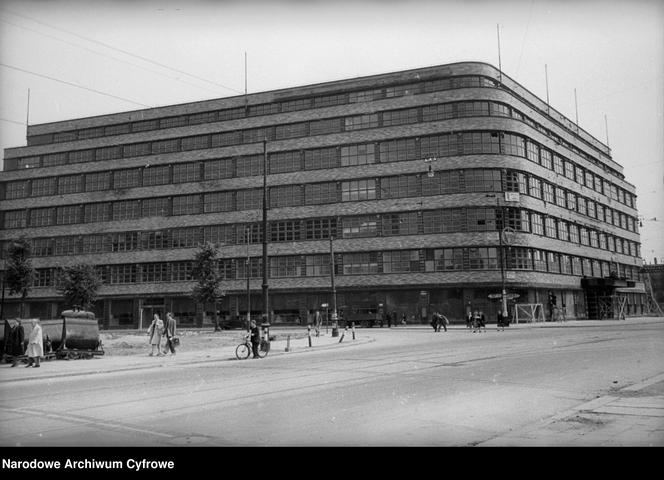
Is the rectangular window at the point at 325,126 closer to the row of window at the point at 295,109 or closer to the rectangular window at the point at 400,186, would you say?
the row of window at the point at 295,109

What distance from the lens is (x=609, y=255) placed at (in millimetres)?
79375

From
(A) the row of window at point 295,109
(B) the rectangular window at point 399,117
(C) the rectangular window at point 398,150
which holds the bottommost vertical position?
(C) the rectangular window at point 398,150

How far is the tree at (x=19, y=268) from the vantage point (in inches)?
2275

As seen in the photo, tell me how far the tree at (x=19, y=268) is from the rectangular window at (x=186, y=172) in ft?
57.2

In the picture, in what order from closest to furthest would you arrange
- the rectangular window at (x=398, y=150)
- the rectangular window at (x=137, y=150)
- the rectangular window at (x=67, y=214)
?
the rectangular window at (x=398, y=150), the rectangular window at (x=137, y=150), the rectangular window at (x=67, y=214)

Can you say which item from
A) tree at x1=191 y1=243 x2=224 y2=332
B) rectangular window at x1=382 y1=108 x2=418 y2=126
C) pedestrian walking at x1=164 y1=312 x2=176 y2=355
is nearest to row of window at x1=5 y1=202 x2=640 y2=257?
tree at x1=191 y1=243 x2=224 y2=332

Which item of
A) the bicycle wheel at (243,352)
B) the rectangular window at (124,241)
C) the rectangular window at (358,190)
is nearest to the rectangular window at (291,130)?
the rectangular window at (358,190)

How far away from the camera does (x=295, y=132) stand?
213 feet

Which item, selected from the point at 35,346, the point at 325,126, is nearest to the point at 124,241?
the point at 325,126

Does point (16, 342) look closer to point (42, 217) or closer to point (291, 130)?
point (291, 130)

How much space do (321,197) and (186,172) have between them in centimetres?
1710

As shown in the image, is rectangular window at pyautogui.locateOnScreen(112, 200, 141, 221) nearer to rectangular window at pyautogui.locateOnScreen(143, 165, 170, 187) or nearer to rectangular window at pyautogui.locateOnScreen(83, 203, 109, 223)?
rectangular window at pyautogui.locateOnScreen(83, 203, 109, 223)
